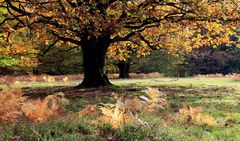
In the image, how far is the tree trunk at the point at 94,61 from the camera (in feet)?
58.9

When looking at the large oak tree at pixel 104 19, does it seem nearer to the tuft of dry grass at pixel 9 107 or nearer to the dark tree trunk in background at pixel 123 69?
the tuft of dry grass at pixel 9 107

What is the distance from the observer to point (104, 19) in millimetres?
11938

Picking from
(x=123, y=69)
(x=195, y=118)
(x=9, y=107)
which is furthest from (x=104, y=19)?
(x=123, y=69)

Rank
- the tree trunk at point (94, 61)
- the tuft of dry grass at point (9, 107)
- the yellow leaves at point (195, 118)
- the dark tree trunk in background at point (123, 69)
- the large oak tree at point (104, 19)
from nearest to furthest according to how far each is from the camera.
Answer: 1. the tuft of dry grass at point (9, 107)
2. the yellow leaves at point (195, 118)
3. the large oak tree at point (104, 19)
4. the tree trunk at point (94, 61)
5. the dark tree trunk in background at point (123, 69)

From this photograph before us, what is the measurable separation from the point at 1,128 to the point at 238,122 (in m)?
4.74

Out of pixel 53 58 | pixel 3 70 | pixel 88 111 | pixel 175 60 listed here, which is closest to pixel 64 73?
pixel 53 58

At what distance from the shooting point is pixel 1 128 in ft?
18.2

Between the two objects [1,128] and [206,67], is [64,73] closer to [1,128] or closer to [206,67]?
[206,67]

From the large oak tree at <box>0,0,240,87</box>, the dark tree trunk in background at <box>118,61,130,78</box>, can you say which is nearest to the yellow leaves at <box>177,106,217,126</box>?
the large oak tree at <box>0,0,240,87</box>

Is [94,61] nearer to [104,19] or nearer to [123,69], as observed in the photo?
[104,19]

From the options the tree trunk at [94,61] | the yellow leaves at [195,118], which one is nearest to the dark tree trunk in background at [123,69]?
the tree trunk at [94,61]

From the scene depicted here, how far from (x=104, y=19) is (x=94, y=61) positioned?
6.29 meters

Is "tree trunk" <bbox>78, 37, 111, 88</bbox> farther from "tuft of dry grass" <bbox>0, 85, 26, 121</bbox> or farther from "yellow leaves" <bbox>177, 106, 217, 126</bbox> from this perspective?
"yellow leaves" <bbox>177, 106, 217, 126</bbox>

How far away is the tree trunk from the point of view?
17.9 metres
